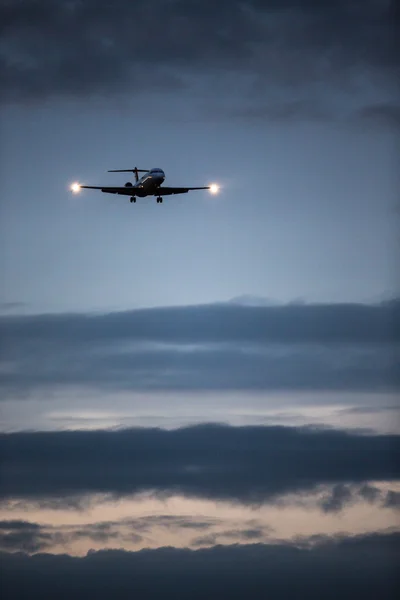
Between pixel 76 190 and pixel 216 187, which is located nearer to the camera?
pixel 76 190

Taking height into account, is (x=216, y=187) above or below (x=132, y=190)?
below

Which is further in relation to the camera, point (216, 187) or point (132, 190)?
point (132, 190)

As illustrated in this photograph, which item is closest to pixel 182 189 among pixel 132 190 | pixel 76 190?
pixel 132 190

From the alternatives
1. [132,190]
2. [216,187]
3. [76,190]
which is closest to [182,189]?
[132,190]

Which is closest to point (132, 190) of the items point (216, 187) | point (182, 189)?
point (182, 189)

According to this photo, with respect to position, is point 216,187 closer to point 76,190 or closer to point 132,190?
point 76,190

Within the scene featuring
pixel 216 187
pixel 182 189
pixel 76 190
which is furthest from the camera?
pixel 182 189

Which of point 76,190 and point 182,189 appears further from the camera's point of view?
point 182,189

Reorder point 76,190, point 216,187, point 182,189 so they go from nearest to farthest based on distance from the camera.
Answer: point 76,190, point 216,187, point 182,189

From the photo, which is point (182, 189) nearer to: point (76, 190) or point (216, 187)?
point (216, 187)
